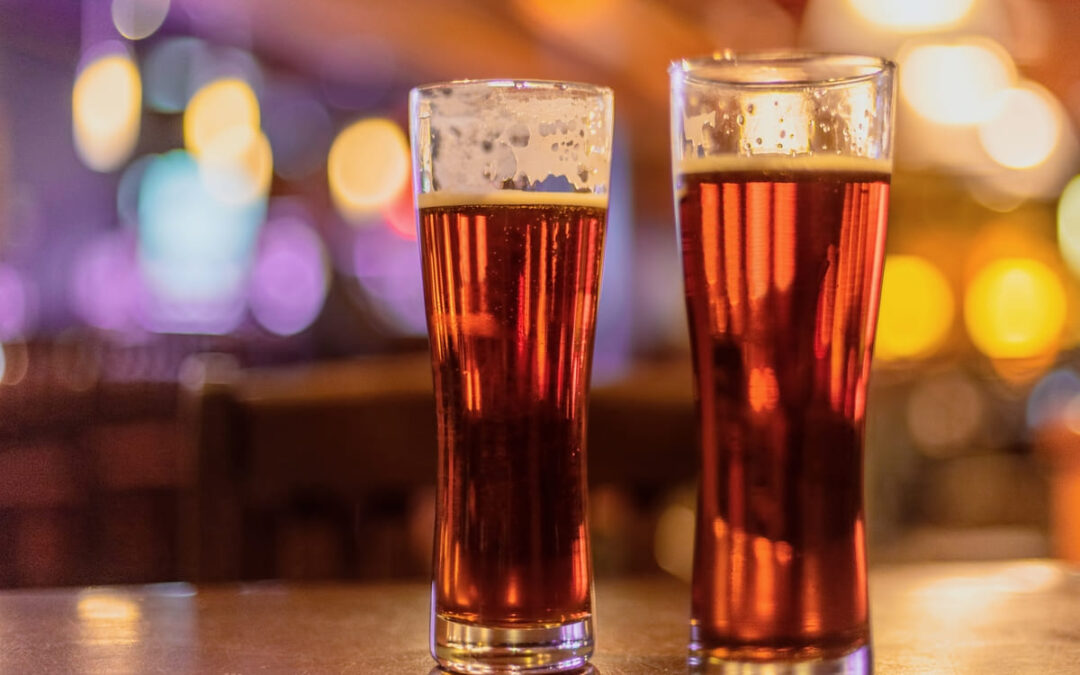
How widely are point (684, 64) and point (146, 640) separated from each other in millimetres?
536

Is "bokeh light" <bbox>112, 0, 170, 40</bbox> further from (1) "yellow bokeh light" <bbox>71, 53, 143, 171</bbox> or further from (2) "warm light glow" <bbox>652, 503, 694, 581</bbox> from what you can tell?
(2) "warm light glow" <bbox>652, 503, 694, 581</bbox>

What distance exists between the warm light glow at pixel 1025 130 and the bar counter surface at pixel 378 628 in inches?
260

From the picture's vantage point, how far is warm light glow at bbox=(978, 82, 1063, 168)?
738 centimetres

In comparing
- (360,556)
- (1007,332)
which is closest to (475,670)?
(360,556)

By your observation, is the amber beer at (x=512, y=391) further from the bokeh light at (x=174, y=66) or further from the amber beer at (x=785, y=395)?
the bokeh light at (x=174, y=66)

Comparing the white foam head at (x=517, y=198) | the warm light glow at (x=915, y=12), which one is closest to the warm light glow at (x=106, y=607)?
the white foam head at (x=517, y=198)

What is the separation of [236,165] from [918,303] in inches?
214

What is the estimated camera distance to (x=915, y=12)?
13.3 feet

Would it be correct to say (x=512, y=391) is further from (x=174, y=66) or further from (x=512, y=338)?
(x=174, y=66)

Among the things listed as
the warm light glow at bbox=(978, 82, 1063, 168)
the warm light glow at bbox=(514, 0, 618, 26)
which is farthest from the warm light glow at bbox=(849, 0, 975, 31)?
the warm light glow at bbox=(978, 82, 1063, 168)

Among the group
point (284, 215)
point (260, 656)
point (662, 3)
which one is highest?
point (662, 3)

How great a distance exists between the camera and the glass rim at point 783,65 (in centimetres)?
72

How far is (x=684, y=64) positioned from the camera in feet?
2.44

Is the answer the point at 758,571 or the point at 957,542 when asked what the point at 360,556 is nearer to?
the point at 758,571
